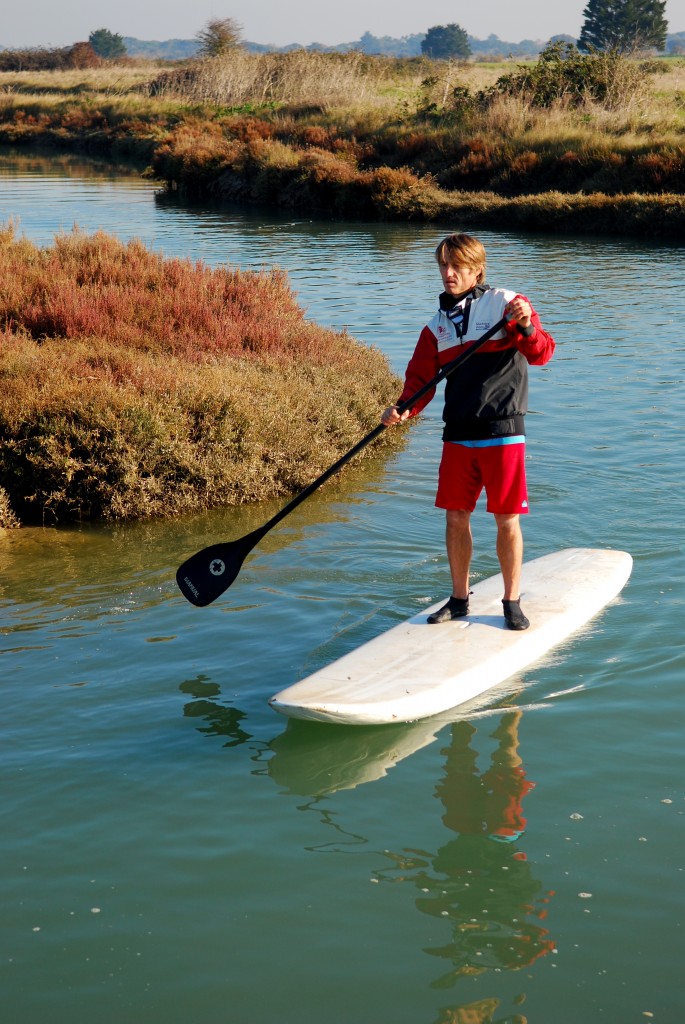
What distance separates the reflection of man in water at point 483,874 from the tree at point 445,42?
536ft

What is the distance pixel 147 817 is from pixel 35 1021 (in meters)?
1.11

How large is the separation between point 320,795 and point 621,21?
87278 millimetres

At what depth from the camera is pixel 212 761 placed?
4812 mm

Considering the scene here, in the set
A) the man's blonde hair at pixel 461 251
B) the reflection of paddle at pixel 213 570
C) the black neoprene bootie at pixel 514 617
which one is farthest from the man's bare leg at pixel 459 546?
the man's blonde hair at pixel 461 251

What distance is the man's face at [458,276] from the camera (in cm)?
522

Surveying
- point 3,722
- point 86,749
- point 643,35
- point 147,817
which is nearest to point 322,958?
point 147,817

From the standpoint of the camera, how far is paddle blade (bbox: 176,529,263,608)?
611cm

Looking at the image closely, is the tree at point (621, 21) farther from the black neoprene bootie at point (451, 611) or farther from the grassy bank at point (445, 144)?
the black neoprene bootie at point (451, 611)

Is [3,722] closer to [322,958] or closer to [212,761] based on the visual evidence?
[212,761]

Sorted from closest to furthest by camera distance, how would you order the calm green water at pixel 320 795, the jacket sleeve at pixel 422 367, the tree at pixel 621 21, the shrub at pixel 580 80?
the calm green water at pixel 320 795, the jacket sleeve at pixel 422 367, the shrub at pixel 580 80, the tree at pixel 621 21

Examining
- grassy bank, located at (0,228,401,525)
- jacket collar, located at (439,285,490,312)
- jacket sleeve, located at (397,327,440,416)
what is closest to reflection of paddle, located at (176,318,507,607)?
jacket sleeve, located at (397,327,440,416)

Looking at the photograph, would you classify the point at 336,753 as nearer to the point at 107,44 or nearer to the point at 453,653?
the point at 453,653

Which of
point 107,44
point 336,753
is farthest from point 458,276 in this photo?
point 107,44

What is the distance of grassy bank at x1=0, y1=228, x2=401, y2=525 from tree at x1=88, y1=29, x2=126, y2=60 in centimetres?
14765
